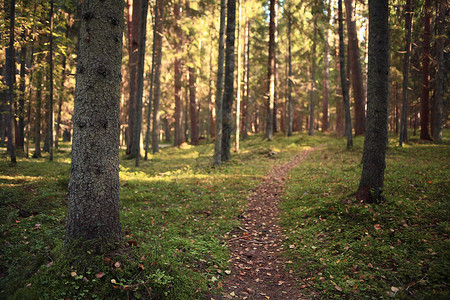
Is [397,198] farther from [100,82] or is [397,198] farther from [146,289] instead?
[100,82]

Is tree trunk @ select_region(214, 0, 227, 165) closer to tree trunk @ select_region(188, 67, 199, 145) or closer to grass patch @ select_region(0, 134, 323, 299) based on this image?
grass patch @ select_region(0, 134, 323, 299)

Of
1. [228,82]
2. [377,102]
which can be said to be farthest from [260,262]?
[228,82]

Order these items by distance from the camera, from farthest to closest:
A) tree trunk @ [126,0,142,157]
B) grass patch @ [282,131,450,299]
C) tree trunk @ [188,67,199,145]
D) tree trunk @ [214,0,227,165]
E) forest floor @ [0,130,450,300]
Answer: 1. tree trunk @ [188,67,199,145]
2. tree trunk @ [126,0,142,157]
3. tree trunk @ [214,0,227,165]
4. grass patch @ [282,131,450,299]
5. forest floor @ [0,130,450,300]

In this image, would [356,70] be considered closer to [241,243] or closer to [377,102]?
Answer: [377,102]

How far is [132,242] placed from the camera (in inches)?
150

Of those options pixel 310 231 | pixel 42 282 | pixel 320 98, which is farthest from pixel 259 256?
pixel 320 98

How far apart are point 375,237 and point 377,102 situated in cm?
301

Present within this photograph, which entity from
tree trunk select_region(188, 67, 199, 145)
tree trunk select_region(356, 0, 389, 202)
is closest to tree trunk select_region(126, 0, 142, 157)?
tree trunk select_region(188, 67, 199, 145)

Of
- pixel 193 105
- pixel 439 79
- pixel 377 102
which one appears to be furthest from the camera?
pixel 193 105

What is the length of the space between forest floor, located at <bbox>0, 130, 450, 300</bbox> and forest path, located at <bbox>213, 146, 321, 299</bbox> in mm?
22

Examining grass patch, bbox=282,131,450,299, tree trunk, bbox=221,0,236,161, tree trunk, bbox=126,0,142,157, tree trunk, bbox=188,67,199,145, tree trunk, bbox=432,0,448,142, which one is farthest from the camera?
tree trunk, bbox=188,67,199,145

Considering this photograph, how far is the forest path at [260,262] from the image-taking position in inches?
144

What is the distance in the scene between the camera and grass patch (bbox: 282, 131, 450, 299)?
3465mm

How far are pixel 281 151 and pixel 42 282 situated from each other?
51.0ft
